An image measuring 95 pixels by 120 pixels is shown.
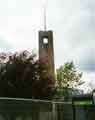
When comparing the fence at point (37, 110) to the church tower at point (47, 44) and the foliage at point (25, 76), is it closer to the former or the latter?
the foliage at point (25, 76)

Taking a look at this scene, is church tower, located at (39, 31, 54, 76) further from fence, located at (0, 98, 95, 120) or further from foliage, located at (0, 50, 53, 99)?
fence, located at (0, 98, 95, 120)

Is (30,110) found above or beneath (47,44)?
beneath

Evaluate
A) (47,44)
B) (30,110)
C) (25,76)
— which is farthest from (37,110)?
(47,44)

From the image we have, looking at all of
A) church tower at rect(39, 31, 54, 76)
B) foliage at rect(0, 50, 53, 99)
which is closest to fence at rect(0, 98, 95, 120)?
foliage at rect(0, 50, 53, 99)

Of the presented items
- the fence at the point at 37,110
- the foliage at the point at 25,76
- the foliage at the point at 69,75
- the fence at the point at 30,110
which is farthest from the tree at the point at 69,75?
the fence at the point at 30,110

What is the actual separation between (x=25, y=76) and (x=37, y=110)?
1168 cm

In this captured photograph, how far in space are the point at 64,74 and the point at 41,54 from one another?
4.73 meters

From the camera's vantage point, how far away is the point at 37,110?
12750 mm

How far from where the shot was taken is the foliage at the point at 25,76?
21.9 m

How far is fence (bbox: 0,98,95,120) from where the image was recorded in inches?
410

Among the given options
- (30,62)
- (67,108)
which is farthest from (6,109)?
(30,62)

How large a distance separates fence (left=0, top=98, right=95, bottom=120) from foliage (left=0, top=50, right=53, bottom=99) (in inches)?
120

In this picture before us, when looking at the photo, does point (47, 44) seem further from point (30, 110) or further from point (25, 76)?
point (30, 110)

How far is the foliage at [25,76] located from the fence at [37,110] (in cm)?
306
